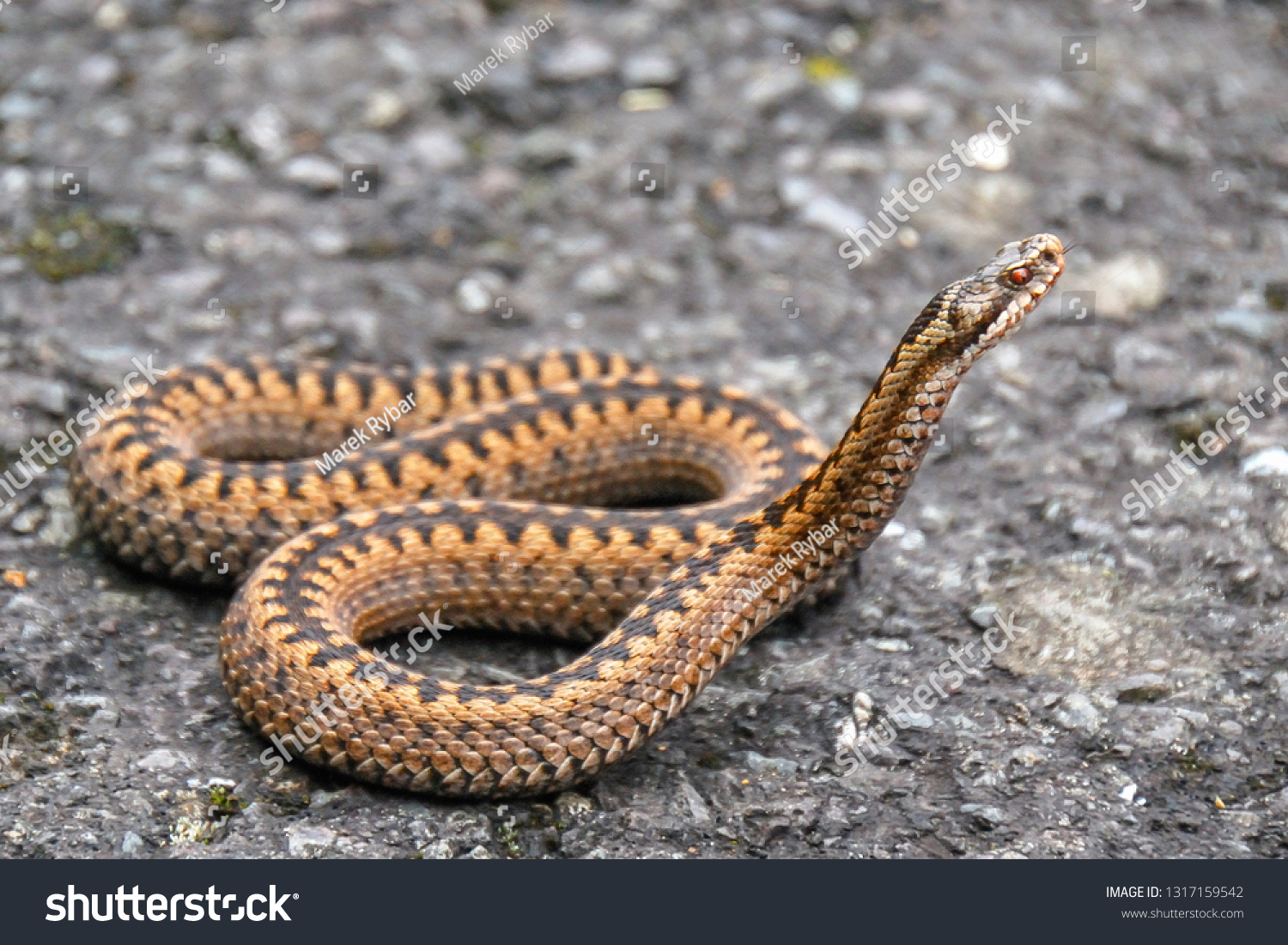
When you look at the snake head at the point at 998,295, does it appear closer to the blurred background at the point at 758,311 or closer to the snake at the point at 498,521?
the snake at the point at 498,521

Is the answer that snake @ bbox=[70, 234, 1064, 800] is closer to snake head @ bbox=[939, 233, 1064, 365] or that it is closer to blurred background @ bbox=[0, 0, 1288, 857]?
snake head @ bbox=[939, 233, 1064, 365]

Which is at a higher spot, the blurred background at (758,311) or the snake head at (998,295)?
the snake head at (998,295)

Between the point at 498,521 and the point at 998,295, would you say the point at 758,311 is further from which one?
the point at 998,295

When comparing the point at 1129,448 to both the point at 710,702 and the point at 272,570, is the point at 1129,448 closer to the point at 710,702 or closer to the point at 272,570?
the point at 710,702

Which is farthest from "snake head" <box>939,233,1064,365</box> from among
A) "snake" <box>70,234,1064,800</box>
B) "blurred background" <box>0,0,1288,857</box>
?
"blurred background" <box>0,0,1288,857</box>

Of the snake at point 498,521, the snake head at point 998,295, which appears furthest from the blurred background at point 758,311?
the snake head at point 998,295
